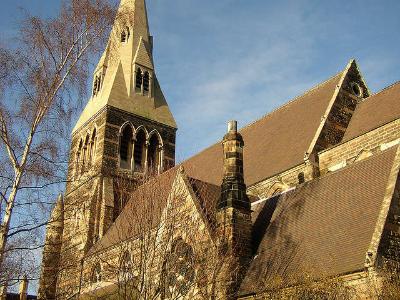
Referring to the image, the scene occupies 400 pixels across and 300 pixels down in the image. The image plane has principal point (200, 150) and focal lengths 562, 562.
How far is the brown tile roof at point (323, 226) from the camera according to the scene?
38.0ft

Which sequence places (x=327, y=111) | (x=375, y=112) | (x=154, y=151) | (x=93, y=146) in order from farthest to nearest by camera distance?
(x=154, y=151) → (x=93, y=146) → (x=327, y=111) → (x=375, y=112)

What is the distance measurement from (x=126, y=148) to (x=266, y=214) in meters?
17.2

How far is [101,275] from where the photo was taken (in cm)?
1507

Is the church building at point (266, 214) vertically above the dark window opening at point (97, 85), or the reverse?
the dark window opening at point (97, 85)

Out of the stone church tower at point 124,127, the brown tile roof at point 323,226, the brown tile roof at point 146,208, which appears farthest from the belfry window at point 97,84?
the brown tile roof at point 323,226

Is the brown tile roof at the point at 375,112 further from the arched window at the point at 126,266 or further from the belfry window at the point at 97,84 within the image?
the belfry window at the point at 97,84

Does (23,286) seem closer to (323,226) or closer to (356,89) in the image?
(323,226)

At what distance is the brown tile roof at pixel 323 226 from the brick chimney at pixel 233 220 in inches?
12.4

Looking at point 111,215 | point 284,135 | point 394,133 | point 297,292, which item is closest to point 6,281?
point 297,292

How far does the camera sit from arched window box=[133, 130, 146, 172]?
31.5 meters

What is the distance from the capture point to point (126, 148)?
103 feet

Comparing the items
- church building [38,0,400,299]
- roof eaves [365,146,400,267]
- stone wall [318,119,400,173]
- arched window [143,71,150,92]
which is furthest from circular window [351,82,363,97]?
arched window [143,71,150,92]

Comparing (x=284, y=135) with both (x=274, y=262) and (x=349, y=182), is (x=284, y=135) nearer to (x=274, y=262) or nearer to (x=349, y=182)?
(x=349, y=182)

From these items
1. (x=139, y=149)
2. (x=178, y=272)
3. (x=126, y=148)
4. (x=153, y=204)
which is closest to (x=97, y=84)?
(x=126, y=148)
